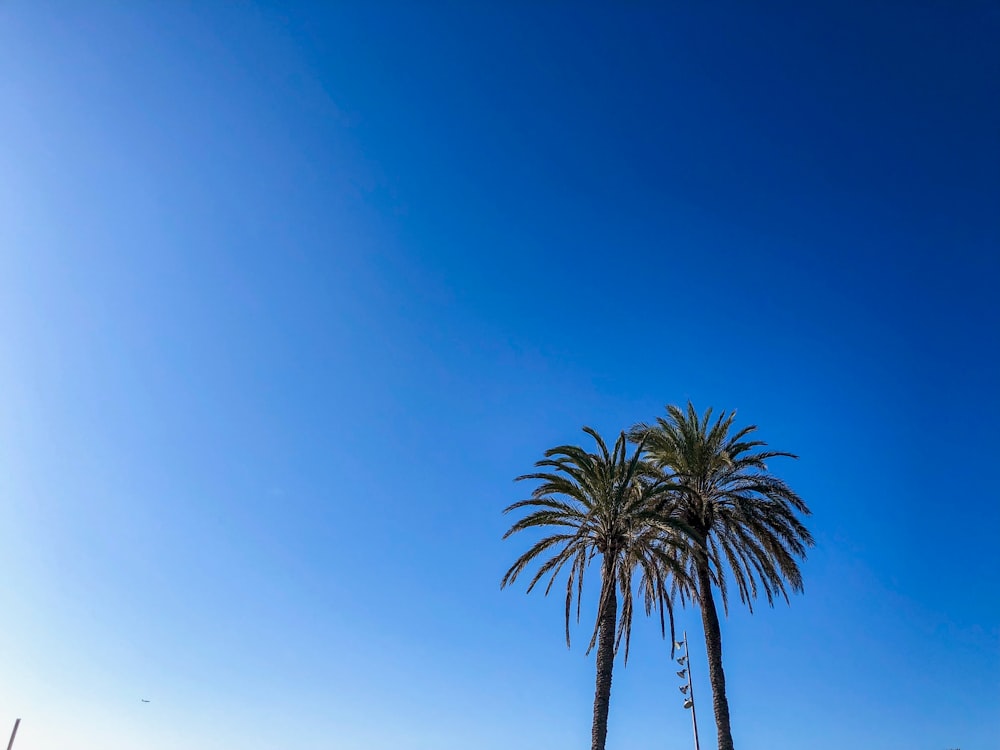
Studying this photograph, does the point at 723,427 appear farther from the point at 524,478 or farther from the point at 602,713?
the point at 602,713

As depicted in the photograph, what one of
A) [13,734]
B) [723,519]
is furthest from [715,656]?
[13,734]

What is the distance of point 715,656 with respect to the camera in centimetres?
2780

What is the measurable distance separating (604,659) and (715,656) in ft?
19.5

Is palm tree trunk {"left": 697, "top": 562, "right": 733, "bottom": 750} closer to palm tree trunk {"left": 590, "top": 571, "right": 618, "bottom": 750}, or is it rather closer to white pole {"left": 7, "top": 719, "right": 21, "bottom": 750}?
palm tree trunk {"left": 590, "top": 571, "right": 618, "bottom": 750}

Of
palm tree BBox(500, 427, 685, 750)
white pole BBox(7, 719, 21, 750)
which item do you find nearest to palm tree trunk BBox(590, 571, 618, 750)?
palm tree BBox(500, 427, 685, 750)

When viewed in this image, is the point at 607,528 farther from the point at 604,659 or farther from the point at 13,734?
the point at 13,734

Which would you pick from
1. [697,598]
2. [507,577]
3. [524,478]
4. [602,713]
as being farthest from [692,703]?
[524,478]

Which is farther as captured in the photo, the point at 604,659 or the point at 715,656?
the point at 715,656

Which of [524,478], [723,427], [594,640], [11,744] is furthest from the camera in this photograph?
[11,744]

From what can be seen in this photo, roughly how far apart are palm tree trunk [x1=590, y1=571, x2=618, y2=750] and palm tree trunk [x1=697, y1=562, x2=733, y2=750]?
493 centimetres

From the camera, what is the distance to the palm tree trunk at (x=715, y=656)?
26781mm

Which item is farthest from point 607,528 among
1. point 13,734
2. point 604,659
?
point 13,734

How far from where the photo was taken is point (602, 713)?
953 inches

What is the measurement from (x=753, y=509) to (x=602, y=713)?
1089 cm
